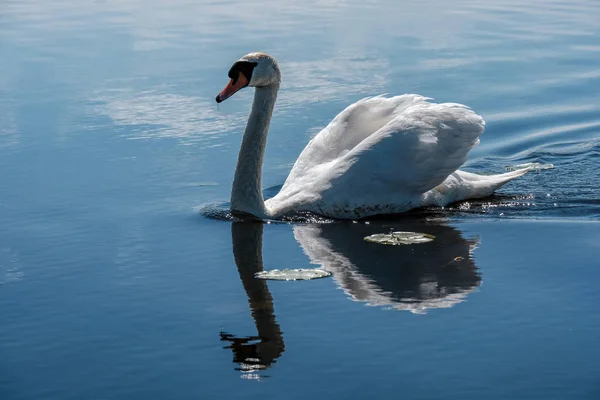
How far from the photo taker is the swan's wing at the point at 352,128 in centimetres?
1203

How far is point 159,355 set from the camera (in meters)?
7.77

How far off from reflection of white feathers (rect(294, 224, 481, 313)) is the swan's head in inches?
62.9

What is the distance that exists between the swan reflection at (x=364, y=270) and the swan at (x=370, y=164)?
0.27 m

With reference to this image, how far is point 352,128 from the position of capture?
12211 millimetres

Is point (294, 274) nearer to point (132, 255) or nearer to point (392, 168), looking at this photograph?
point (132, 255)

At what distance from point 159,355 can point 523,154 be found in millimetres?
7151

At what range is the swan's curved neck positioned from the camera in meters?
11.4

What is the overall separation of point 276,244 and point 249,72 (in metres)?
1.98

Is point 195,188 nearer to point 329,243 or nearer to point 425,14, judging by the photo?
point 329,243

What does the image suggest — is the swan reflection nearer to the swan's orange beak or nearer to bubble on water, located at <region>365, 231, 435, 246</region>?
bubble on water, located at <region>365, 231, 435, 246</region>

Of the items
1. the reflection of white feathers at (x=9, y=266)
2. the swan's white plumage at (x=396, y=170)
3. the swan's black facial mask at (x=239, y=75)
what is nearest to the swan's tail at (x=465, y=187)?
the swan's white plumage at (x=396, y=170)

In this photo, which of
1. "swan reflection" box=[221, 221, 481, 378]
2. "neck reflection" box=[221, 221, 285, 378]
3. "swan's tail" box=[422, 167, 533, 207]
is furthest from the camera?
"swan's tail" box=[422, 167, 533, 207]

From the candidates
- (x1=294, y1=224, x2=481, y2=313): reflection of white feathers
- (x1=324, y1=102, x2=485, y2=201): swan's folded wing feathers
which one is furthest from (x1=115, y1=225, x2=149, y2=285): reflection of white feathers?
(x1=324, y1=102, x2=485, y2=201): swan's folded wing feathers

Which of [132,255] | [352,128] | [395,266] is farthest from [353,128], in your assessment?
[132,255]
